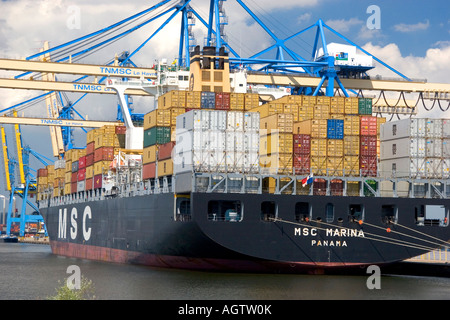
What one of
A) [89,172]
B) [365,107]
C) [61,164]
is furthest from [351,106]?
[61,164]

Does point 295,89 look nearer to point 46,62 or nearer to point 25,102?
point 46,62

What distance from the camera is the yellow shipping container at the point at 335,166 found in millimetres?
45062

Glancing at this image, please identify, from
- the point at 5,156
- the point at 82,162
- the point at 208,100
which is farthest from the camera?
the point at 5,156

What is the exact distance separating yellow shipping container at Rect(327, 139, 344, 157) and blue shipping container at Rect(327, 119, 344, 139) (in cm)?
24

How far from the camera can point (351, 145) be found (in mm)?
45750

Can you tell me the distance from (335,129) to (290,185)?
4.39 meters

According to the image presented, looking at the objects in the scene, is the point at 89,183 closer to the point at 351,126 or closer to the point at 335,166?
the point at 335,166

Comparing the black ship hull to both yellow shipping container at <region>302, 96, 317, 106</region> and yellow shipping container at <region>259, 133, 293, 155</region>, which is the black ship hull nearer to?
yellow shipping container at <region>259, 133, 293, 155</region>

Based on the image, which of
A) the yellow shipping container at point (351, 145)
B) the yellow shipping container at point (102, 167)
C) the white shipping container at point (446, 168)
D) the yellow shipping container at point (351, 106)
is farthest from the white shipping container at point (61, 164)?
the white shipping container at point (446, 168)

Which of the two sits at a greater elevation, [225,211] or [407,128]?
[407,128]

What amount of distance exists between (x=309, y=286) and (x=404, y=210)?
8899 millimetres

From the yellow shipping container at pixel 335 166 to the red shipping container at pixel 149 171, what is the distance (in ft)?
38.5
